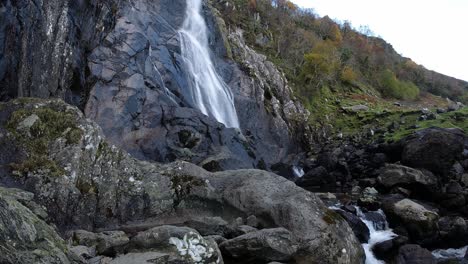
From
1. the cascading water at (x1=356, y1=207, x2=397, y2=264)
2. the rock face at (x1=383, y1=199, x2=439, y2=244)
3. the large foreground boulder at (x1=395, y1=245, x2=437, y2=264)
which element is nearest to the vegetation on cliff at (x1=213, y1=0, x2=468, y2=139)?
the rock face at (x1=383, y1=199, x2=439, y2=244)

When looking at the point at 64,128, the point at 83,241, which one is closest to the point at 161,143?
the point at 64,128

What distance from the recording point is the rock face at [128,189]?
12.5 m

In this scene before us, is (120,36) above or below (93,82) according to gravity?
above

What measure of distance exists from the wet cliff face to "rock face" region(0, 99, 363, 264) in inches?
307

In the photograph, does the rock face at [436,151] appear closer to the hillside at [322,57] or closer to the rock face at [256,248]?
the rock face at [256,248]

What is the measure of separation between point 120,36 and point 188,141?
340 inches

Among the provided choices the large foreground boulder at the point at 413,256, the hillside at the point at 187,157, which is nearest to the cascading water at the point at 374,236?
the hillside at the point at 187,157

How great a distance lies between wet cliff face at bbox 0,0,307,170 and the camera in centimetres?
2134

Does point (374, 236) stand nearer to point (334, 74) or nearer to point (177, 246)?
point (177, 246)

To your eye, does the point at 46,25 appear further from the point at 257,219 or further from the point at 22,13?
the point at 257,219

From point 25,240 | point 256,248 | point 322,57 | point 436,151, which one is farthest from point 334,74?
point 25,240

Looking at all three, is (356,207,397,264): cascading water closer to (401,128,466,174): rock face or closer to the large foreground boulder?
the large foreground boulder

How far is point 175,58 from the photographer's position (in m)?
33.0

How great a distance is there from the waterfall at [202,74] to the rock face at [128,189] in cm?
1671
